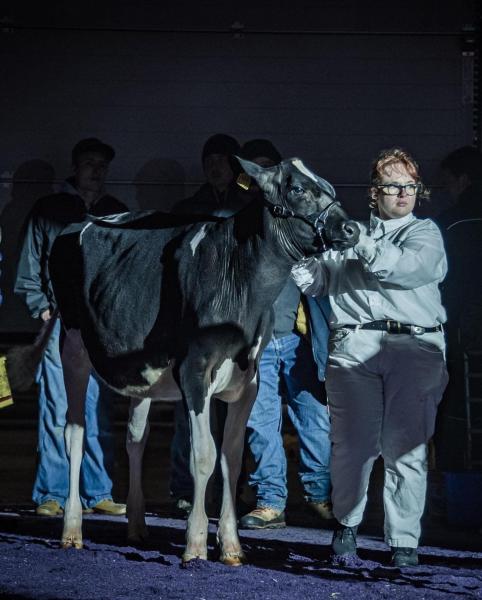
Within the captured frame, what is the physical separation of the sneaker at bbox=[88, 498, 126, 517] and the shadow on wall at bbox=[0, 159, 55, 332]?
1.73m

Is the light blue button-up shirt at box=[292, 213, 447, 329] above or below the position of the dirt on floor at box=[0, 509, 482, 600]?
above

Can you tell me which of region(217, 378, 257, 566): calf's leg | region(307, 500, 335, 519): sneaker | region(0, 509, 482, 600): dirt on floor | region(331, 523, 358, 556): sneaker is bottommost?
region(0, 509, 482, 600): dirt on floor

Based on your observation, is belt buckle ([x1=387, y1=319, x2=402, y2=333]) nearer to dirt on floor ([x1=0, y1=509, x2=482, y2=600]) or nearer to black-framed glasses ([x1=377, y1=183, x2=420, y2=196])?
black-framed glasses ([x1=377, y1=183, x2=420, y2=196])

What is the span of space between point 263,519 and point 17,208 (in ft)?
10.0

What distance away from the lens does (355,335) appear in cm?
525

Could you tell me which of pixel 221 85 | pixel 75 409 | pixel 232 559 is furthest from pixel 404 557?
pixel 221 85

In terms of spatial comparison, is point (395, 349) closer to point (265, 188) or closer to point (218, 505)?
point (265, 188)

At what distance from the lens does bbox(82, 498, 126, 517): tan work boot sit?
6781 millimetres

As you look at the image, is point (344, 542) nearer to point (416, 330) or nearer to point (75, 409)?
point (416, 330)

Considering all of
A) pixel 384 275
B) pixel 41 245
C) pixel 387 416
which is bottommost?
pixel 387 416

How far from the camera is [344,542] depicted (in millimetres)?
5348

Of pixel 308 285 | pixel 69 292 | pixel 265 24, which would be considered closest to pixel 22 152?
pixel 265 24

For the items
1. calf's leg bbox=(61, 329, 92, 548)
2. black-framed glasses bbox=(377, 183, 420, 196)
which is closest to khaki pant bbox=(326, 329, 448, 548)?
black-framed glasses bbox=(377, 183, 420, 196)

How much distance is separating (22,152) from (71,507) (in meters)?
3.32
